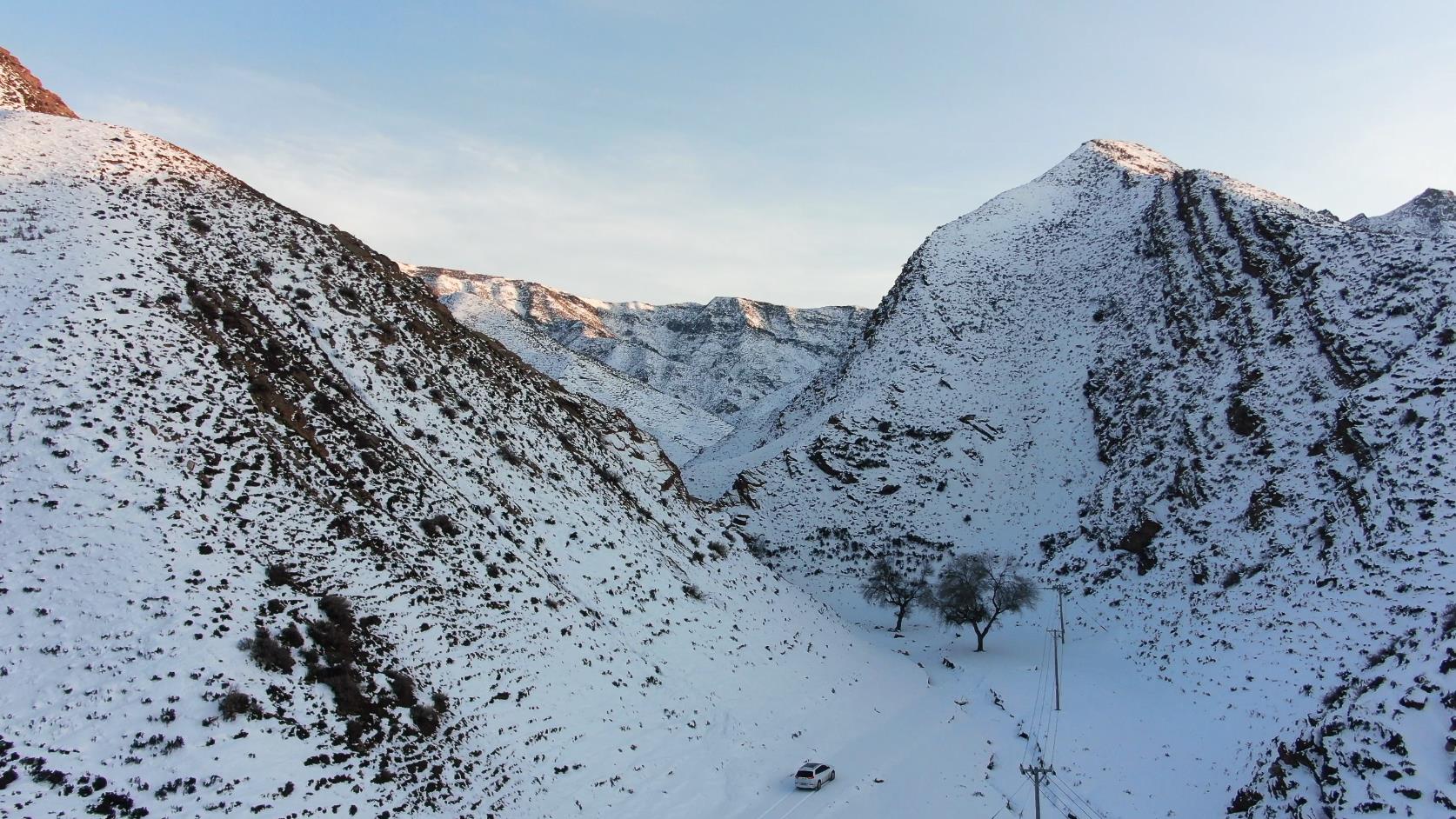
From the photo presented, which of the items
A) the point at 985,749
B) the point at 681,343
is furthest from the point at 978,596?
the point at 681,343

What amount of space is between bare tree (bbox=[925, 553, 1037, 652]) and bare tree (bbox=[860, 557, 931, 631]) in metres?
1.29

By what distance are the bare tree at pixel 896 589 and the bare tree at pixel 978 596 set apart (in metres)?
1.29

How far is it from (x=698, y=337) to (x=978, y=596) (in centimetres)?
13291

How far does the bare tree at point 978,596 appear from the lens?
4200 cm

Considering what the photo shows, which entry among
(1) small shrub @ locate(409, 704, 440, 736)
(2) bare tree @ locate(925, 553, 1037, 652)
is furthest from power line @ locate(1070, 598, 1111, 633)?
(1) small shrub @ locate(409, 704, 440, 736)

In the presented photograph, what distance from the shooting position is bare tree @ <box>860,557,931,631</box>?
47312 millimetres

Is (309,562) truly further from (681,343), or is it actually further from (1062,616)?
(681,343)

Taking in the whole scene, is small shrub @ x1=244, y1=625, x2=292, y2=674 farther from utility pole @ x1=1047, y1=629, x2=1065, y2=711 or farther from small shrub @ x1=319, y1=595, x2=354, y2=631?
utility pole @ x1=1047, y1=629, x2=1065, y2=711

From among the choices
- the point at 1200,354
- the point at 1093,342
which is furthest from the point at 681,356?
the point at 1200,354

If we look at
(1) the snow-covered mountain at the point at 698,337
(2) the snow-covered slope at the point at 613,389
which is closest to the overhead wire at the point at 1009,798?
(2) the snow-covered slope at the point at 613,389

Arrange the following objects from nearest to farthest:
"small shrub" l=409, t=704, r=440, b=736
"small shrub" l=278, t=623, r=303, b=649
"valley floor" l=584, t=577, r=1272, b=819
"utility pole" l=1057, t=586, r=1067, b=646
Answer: "small shrub" l=278, t=623, r=303, b=649 < "small shrub" l=409, t=704, r=440, b=736 < "valley floor" l=584, t=577, r=1272, b=819 < "utility pole" l=1057, t=586, r=1067, b=646

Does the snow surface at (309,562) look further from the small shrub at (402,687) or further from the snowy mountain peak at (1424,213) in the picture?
the snowy mountain peak at (1424,213)

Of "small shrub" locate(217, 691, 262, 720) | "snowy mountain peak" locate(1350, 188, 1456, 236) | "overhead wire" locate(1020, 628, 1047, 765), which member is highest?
"snowy mountain peak" locate(1350, 188, 1456, 236)

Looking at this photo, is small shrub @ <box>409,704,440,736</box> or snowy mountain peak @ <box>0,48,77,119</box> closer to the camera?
small shrub @ <box>409,704,440,736</box>
